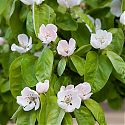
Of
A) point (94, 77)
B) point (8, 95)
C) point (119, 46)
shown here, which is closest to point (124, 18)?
point (119, 46)

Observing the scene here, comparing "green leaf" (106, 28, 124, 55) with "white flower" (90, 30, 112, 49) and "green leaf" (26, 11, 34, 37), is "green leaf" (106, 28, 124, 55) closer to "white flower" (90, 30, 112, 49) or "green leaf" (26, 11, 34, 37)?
"white flower" (90, 30, 112, 49)

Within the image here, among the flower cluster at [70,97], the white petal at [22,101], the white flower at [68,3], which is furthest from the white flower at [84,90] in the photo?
the white flower at [68,3]

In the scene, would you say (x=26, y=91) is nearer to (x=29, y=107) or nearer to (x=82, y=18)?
(x=29, y=107)

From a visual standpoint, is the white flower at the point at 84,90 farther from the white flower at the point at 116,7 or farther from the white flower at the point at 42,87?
the white flower at the point at 116,7

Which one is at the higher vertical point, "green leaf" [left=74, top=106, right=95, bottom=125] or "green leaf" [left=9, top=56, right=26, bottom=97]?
"green leaf" [left=9, top=56, right=26, bottom=97]

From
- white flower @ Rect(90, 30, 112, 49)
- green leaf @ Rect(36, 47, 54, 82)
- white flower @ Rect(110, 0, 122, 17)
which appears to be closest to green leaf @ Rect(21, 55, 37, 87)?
green leaf @ Rect(36, 47, 54, 82)
